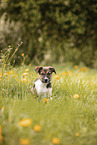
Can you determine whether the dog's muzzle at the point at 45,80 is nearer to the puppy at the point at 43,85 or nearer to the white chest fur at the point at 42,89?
the puppy at the point at 43,85

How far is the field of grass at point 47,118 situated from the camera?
7.05 ft

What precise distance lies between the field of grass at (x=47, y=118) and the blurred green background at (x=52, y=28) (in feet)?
11.7

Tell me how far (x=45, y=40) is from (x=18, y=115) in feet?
19.4

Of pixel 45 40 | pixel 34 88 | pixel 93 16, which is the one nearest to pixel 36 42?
pixel 45 40

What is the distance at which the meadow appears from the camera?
2.15 m

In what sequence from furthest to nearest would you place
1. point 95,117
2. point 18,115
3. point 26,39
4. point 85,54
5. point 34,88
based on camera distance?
point 85,54 < point 26,39 < point 34,88 < point 95,117 < point 18,115

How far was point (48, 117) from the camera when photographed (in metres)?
2.67

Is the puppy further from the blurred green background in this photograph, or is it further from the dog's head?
the blurred green background

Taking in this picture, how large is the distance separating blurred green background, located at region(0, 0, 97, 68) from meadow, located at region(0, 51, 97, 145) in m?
3.54

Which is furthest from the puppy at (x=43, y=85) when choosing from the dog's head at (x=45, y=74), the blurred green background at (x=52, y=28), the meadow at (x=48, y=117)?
the blurred green background at (x=52, y=28)

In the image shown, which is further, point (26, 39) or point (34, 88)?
→ point (26, 39)

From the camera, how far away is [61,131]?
8.01 ft

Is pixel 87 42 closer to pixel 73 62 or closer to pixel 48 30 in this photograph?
pixel 73 62

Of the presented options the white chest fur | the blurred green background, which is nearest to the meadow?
the white chest fur
